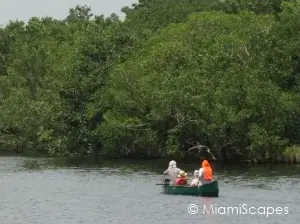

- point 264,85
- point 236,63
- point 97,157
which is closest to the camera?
point 264,85

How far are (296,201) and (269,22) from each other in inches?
1531

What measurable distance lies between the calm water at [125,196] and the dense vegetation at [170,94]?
152 inches

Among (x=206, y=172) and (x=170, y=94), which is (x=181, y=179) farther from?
(x=170, y=94)

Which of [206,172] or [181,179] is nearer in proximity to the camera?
[206,172]

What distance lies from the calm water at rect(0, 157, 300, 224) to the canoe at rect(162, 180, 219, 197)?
372 mm

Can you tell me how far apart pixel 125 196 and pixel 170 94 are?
67.7 feet

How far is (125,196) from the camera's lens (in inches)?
1896

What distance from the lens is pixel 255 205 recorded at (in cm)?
4322

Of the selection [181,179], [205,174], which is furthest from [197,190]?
[181,179]

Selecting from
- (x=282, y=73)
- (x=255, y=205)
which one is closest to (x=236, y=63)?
(x=282, y=73)

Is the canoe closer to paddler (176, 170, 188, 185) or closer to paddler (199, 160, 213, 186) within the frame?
paddler (199, 160, 213, 186)

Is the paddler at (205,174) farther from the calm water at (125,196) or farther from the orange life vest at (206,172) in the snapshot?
the calm water at (125,196)

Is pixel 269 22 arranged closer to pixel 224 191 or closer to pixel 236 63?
pixel 236 63

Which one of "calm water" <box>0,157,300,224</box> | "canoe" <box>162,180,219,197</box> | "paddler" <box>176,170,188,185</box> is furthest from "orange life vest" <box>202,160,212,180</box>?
"paddler" <box>176,170,188,185</box>
